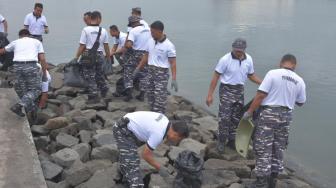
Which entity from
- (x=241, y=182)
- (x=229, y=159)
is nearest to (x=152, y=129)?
(x=241, y=182)

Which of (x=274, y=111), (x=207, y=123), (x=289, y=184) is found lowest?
(x=289, y=184)

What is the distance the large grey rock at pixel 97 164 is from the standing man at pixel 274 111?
6.78 feet

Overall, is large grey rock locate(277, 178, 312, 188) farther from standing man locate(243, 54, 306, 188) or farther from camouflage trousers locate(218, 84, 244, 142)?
camouflage trousers locate(218, 84, 244, 142)

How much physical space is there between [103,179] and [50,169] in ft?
2.83

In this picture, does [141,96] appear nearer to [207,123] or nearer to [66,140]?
[207,123]

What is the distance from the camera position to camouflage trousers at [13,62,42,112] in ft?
25.9

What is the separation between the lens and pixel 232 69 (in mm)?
6902

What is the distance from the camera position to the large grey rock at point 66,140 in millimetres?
7340

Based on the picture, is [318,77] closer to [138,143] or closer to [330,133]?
[330,133]

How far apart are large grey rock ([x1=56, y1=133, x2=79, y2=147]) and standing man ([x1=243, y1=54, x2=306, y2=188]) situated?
2.94 m

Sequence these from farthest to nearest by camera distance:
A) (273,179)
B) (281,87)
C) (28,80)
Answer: (28,80) < (273,179) < (281,87)

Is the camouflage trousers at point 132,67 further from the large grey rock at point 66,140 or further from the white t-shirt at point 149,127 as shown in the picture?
A: the white t-shirt at point 149,127

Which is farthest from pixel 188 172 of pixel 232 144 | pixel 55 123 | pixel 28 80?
pixel 28 80

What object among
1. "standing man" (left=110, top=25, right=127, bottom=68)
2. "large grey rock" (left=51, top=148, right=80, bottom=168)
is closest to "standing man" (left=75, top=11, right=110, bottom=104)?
"standing man" (left=110, top=25, right=127, bottom=68)
